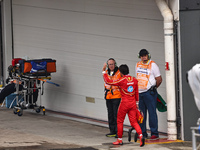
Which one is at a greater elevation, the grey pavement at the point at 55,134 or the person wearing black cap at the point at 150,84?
the person wearing black cap at the point at 150,84

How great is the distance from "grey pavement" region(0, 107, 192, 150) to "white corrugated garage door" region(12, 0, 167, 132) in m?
0.70

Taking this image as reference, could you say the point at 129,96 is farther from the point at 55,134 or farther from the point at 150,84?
the point at 55,134

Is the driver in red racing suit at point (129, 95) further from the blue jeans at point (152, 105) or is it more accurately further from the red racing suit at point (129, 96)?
the blue jeans at point (152, 105)

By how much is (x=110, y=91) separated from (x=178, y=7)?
2.36 m

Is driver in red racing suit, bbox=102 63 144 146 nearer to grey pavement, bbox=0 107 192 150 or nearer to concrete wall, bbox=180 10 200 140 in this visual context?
grey pavement, bbox=0 107 192 150

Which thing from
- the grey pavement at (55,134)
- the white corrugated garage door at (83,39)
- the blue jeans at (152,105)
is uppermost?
the white corrugated garage door at (83,39)

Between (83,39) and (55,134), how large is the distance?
3222 mm

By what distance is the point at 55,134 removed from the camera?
11703 millimetres

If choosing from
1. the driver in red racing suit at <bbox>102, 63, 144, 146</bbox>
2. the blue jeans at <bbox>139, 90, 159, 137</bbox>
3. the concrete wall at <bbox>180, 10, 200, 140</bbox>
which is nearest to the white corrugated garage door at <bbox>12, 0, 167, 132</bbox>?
the blue jeans at <bbox>139, 90, 159, 137</bbox>

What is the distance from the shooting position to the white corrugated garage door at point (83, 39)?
1188 centimetres

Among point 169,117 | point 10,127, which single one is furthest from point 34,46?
point 169,117

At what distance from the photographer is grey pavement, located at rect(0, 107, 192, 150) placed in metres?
10.1

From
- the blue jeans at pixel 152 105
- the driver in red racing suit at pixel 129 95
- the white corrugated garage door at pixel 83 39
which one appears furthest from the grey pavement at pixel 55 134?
the white corrugated garage door at pixel 83 39

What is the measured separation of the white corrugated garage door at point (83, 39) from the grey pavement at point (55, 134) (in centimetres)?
70
